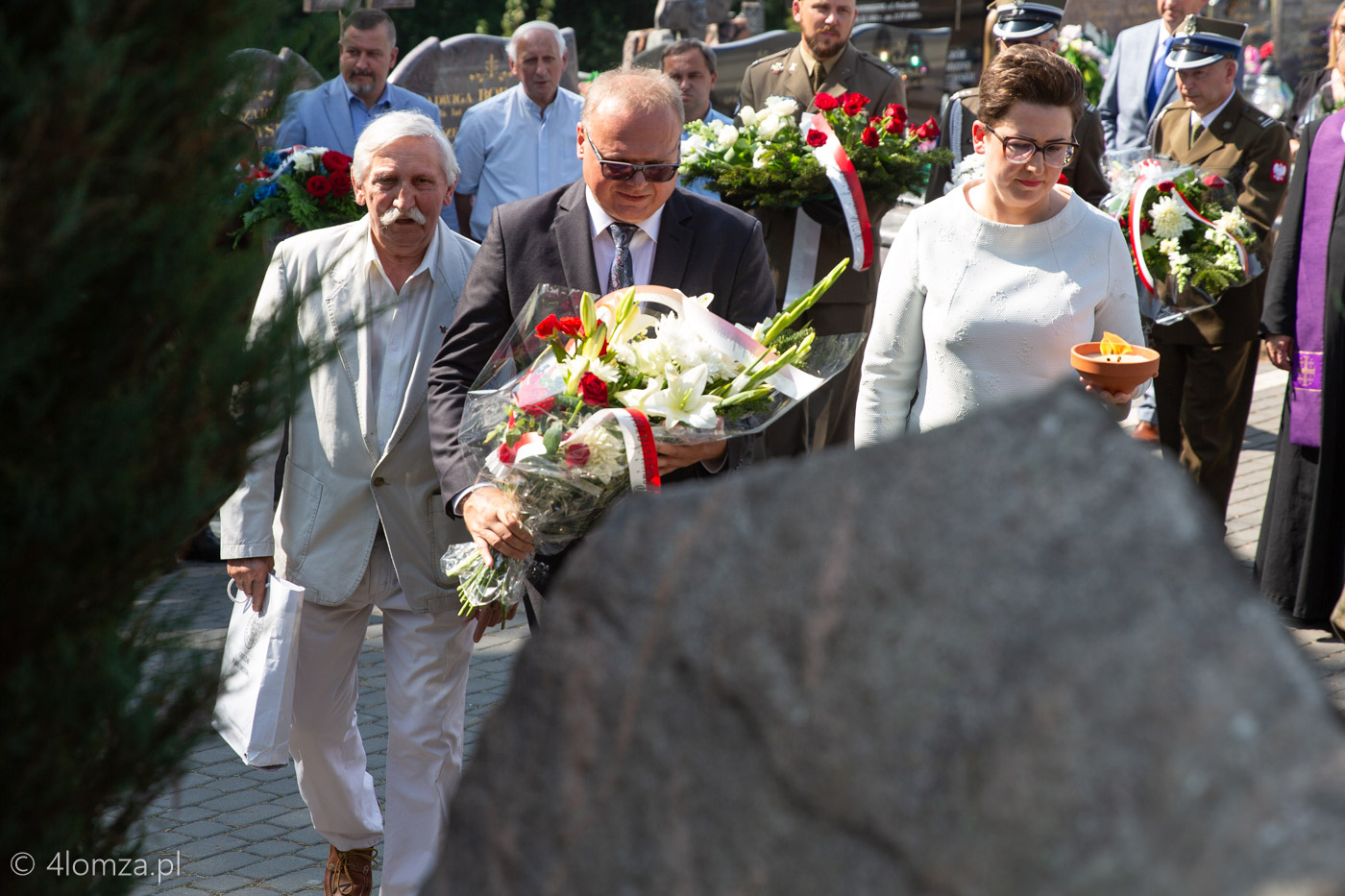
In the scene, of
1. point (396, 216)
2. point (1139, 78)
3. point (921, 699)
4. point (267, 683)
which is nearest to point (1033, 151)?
point (396, 216)

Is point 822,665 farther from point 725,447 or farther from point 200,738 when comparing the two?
point 725,447

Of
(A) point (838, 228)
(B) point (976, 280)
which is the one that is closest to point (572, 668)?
(B) point (976, 280)

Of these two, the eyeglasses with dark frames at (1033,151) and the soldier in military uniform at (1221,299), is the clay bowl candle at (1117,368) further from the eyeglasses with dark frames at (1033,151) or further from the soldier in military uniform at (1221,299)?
the soldier in military uniform at (1221,299)

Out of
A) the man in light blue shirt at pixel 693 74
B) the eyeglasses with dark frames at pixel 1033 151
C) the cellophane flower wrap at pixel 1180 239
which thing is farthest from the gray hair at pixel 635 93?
the man in light blue shirt at pixel 693 74

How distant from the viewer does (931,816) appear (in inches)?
40.6

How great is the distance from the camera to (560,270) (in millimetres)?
3590

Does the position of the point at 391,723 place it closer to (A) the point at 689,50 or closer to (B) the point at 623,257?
(B) the point at 623,257

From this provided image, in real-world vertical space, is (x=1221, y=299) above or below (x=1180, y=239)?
below

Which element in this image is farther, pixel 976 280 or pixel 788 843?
pixel 976 280

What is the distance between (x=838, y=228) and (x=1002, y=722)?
19.9 ft

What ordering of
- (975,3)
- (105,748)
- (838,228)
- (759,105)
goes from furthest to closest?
(975,3) < (759,105) < (838,228) < (105,748)

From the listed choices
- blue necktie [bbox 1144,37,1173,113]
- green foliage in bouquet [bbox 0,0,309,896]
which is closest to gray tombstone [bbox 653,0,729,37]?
blue necktie [bbox 1144,37,1173,113]

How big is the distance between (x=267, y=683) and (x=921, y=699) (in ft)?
9.86

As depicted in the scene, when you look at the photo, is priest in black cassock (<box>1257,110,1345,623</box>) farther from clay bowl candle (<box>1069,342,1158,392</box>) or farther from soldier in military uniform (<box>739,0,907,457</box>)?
clay bowl candle (<box>1069,342,1158,392</box>)
